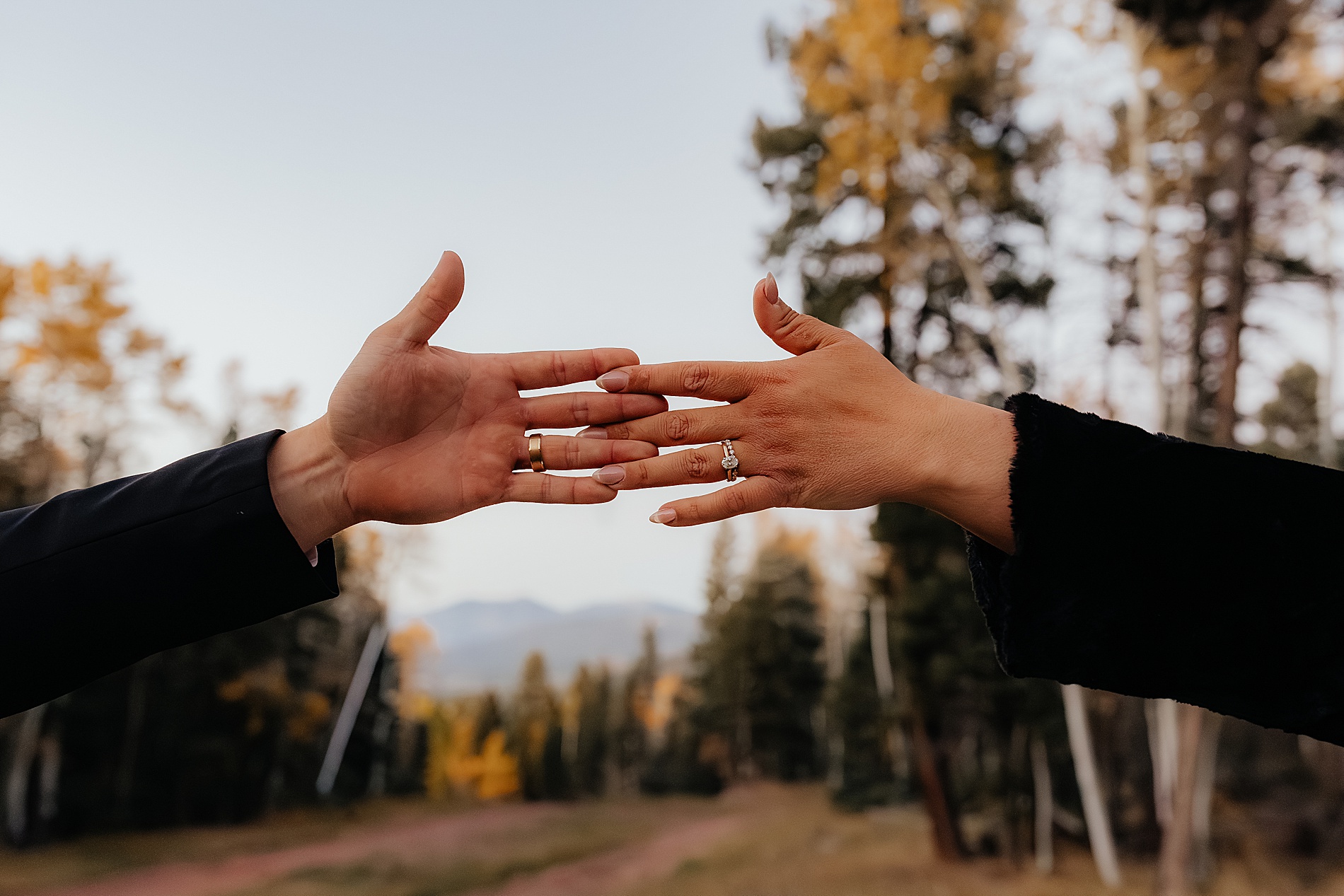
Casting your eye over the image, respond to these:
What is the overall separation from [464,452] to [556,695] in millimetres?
8796

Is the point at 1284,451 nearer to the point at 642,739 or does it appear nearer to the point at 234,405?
the point at 642,739

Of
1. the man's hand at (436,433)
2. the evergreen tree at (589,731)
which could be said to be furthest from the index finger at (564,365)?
the evergreen tree at (589,731)

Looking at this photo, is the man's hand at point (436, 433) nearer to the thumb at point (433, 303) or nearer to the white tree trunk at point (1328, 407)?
the thumb at point (433, 303)

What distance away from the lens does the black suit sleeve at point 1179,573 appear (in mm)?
756

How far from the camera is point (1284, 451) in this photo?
255 inches

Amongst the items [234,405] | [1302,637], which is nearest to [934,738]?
[1302,637]

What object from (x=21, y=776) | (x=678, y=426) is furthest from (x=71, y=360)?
(x=678, y=426)

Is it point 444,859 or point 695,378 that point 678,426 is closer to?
point 695,378

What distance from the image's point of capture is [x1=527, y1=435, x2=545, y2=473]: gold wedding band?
1.19m

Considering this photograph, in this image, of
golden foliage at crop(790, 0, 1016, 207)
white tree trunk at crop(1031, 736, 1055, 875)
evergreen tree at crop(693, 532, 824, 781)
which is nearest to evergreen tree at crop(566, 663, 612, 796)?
evergreen tree at crop(693, 532, 824, 781)

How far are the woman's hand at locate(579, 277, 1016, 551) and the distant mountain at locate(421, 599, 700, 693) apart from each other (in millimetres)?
7803

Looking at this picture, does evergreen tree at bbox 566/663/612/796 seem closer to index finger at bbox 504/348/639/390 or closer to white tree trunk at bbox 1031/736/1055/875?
white tree trunk at bbox 1031/736/1055/875

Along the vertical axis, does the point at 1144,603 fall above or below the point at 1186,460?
below

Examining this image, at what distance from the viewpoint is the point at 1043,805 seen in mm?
5660
